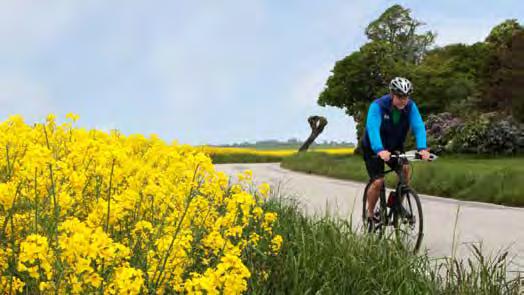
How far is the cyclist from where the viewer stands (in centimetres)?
696

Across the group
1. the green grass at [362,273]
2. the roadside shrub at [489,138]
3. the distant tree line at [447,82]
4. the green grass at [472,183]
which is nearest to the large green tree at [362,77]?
the distant tree line at [447,82]

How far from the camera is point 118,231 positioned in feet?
15.9

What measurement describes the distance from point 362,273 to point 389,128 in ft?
9.14

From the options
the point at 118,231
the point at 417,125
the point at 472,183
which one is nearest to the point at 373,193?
the point at 417,125

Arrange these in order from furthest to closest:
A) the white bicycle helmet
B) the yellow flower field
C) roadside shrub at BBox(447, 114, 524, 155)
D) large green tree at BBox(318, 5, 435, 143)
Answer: large green tree at BBox(318, 5, 435, 143), roadside shrub at BBox(447, 114, 524, 155), the white bicycle helmet, the yellow flower field

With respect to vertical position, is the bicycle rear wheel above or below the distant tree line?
below

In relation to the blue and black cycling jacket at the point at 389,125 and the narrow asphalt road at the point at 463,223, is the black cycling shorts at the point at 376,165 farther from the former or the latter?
the narrow asphalt road at the point at 463,223

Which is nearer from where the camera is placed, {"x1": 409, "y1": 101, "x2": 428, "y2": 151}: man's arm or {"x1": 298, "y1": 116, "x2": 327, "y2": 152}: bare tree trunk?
{"x1": 409, "y1": 101, "x2": 428, "y2": 151}: man's arm

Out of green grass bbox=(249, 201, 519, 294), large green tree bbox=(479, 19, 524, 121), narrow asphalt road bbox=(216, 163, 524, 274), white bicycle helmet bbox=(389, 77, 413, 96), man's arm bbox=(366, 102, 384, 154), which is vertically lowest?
narrow asphalt road bbox=(216, 163, 524, 274)

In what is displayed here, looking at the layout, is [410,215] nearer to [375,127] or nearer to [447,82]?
[375,127]

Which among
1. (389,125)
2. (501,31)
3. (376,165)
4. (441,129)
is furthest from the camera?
(501,31)

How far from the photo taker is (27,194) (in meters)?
4.47

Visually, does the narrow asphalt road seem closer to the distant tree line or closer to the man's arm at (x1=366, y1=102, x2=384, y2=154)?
the man's arm at (x1=366, y1=102, x2=384, y2=154)

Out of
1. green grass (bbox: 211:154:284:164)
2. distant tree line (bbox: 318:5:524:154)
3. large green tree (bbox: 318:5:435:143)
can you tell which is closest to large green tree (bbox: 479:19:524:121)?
distant tree line (bbox: 318:5:524:154)
